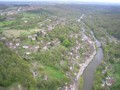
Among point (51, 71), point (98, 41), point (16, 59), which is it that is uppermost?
point (16, 59)

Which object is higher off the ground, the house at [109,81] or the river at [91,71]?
the house at [109,81]

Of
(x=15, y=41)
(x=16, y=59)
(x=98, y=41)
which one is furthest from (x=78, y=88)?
(x=98, y=41)

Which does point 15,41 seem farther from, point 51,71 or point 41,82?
point 41,82

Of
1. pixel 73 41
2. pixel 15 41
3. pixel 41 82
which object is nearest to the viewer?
pixel 41 82

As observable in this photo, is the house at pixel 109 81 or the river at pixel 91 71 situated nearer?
the house at pixel 109 81

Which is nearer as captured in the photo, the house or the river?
the house

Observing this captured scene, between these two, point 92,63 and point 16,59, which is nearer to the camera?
point 16,59

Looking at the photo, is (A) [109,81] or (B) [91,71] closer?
(A) [109,81]

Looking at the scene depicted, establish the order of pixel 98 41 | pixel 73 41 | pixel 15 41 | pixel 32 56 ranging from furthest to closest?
pixel 98 41
pixel 73 41
pixel 15 41
pixel 32 56

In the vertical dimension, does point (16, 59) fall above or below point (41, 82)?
above

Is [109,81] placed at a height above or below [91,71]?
above

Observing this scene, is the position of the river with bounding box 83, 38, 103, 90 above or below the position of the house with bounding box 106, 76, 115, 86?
below
